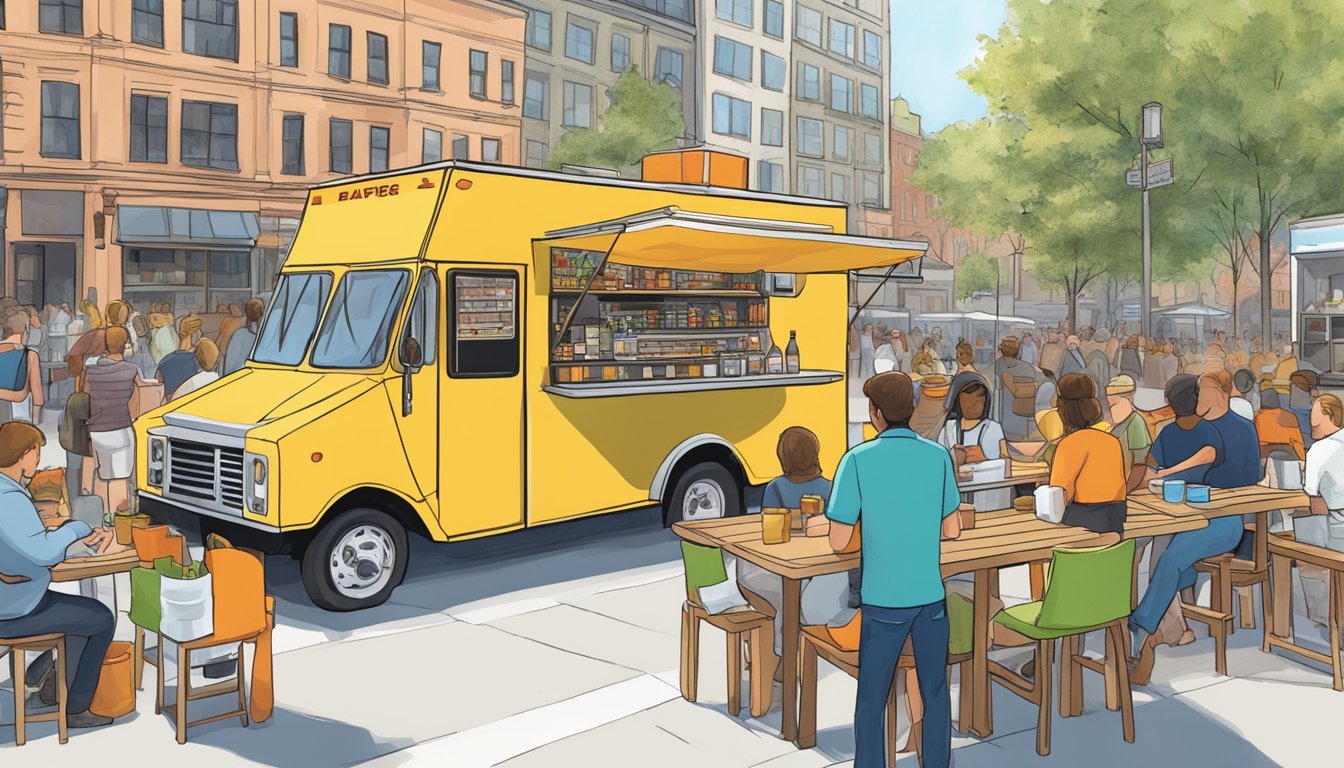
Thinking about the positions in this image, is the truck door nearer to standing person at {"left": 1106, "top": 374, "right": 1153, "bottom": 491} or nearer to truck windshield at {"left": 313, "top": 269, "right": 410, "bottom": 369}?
truck windshield at {"left": 313, "top": 269, "right": 410, "bottom": 369}

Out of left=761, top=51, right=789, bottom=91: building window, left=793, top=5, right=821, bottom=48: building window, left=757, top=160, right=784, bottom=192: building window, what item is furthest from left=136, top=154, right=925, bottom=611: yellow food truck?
left=793, top=5, right=821, bottom=48: building window

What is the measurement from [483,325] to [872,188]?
54.0 metres

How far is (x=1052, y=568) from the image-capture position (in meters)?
5.50

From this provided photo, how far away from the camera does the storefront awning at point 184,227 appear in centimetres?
2873

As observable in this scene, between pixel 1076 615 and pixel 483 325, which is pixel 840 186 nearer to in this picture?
pixel 483 325

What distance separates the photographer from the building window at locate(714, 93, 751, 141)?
170ft

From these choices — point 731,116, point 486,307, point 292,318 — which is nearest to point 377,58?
point 731,116

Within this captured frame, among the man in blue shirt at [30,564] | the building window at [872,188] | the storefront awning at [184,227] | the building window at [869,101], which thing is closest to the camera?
the man in blue shirt at [30,564]

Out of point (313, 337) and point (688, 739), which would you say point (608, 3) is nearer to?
point (313, 337)

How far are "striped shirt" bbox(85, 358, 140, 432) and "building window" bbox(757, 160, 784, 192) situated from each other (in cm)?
4614

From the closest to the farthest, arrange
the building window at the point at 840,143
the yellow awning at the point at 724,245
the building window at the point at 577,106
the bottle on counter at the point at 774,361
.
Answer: the yellow awning at the point at 724,245
the bottle on counter at the point at 774,361
the building window at the point at 577,106
the building window at the point at 840,143

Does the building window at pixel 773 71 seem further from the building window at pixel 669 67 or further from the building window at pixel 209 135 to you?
the building window at pixel 209 135

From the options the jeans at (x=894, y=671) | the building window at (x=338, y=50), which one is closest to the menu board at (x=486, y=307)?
the jeans at (x=894, y=671)

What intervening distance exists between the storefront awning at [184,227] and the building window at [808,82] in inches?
1265
